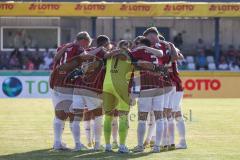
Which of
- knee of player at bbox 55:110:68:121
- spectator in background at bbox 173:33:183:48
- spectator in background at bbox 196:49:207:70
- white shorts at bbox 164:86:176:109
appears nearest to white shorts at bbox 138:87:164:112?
white shorts at bbox 164:86:176:109

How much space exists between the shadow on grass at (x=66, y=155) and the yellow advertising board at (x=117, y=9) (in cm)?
1999

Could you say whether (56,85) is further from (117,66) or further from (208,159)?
(208,159)

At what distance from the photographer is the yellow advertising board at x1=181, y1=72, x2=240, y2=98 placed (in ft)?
94.9

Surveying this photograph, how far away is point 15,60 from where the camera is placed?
34.7 metres

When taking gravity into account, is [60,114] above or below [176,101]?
below

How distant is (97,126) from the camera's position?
1451 cm

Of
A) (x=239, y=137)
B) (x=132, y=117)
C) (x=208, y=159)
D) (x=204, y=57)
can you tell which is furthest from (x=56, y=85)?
(x=204, y=57)

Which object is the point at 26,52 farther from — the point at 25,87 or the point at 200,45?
the point at 200,45

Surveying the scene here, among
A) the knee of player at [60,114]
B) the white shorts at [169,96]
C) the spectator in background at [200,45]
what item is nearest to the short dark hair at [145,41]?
the white shorts at [169,96]

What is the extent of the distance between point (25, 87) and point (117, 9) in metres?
7.32

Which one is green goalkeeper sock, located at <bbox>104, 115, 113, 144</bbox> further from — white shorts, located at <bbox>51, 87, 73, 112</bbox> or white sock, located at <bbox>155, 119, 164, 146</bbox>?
white shorts, located at <bbox>51, 87, 73, 112</bbox>

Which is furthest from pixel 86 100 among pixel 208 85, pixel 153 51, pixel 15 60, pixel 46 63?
pixel 15 60

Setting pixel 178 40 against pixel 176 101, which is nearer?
pixel 176 101

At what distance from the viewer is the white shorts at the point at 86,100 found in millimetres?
14391
